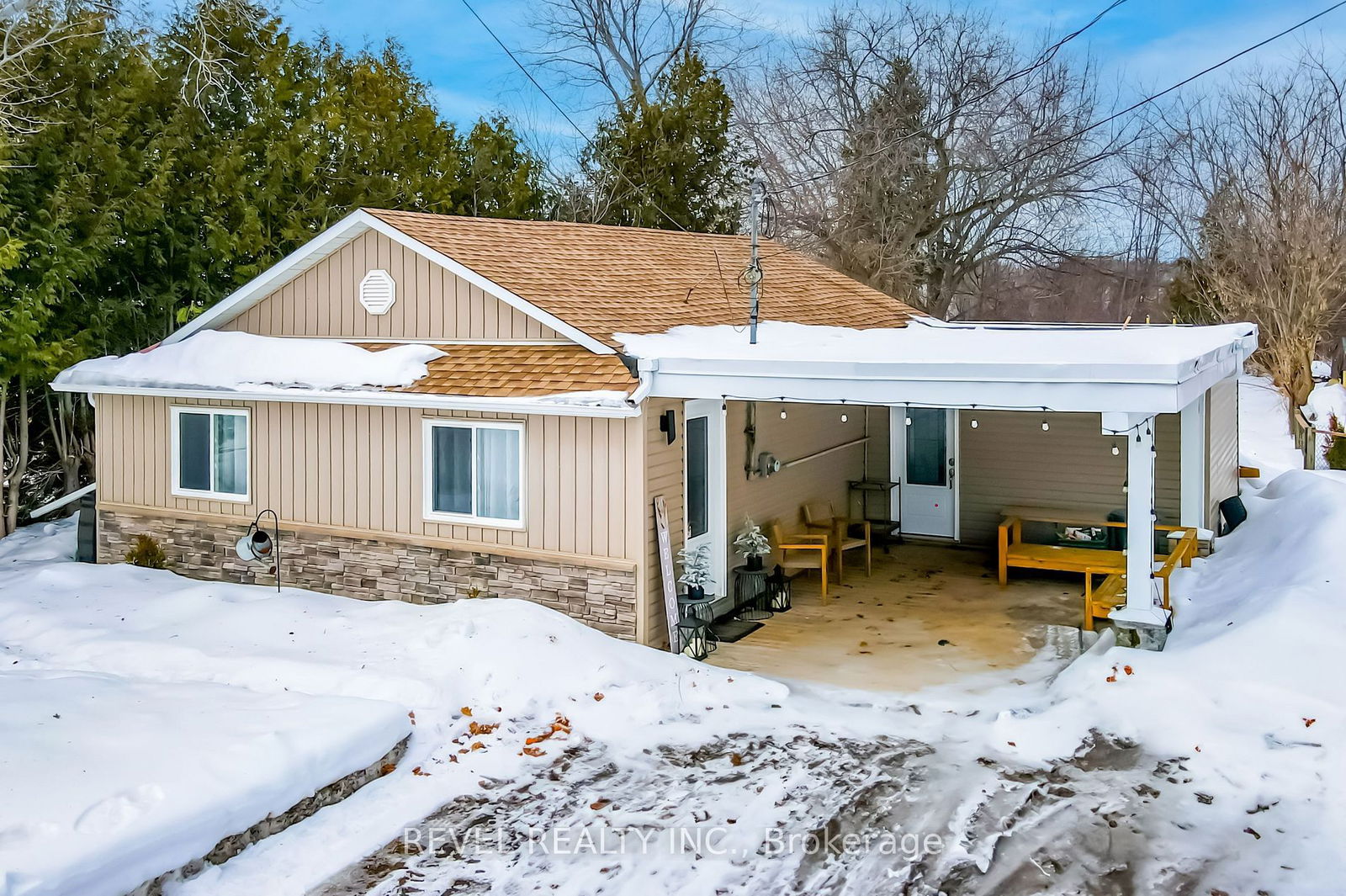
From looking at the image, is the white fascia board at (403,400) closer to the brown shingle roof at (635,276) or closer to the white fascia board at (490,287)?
the white fascia board at (490,287)

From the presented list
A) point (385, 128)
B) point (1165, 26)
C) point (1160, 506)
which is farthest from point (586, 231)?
point (1165, 26)

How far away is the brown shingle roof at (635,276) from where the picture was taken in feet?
34.6

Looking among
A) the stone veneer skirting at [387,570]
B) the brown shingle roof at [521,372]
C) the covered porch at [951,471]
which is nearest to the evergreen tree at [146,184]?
the stone veneer skirting at [387,570]

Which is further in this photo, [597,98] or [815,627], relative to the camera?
[597,98]

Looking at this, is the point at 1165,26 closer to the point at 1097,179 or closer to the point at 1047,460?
the point at 1097,179

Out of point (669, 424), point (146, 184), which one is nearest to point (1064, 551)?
point (669, 424)

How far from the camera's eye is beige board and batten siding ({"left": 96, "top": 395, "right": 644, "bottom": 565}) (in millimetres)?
9242

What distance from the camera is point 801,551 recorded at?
1173 centimetres

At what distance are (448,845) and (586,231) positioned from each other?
30.3 feet

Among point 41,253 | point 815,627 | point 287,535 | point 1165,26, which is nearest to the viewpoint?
point 815,627

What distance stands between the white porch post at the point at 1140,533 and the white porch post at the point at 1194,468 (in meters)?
3.62

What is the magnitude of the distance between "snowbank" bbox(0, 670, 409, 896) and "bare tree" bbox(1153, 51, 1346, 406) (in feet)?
77.0

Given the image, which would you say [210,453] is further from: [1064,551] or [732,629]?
[1064,551]

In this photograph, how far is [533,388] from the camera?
9.34 meters
